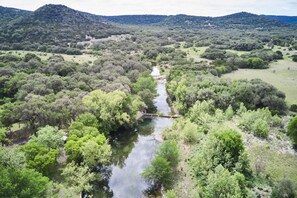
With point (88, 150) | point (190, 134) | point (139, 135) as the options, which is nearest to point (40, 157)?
point (88, 150)

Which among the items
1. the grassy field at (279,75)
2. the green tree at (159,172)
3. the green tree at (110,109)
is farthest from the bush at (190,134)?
the grassy field at (279,75)

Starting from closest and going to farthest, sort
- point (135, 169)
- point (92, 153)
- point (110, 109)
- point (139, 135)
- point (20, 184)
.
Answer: point (20, 184), point (92, 153), point (135, 169), point (110, 109), point (139, 135)

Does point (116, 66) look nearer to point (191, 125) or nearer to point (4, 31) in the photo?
point (191, 125)

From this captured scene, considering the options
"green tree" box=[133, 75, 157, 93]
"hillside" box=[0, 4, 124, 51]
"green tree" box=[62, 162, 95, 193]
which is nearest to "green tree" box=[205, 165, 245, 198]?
"green tree" box=[62, 162, 95, 193]

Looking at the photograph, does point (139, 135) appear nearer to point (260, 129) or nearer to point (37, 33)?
point (260, 129)

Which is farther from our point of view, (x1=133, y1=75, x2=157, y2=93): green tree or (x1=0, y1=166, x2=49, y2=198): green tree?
(x1=133, y1=75, x2=157, y2=93): green tree

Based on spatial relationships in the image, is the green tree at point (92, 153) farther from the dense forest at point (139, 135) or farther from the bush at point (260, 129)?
the bush at point (260, 129)

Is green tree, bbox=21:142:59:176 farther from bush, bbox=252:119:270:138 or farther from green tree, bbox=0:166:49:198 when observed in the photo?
bush, bbox=252:119:270:138
